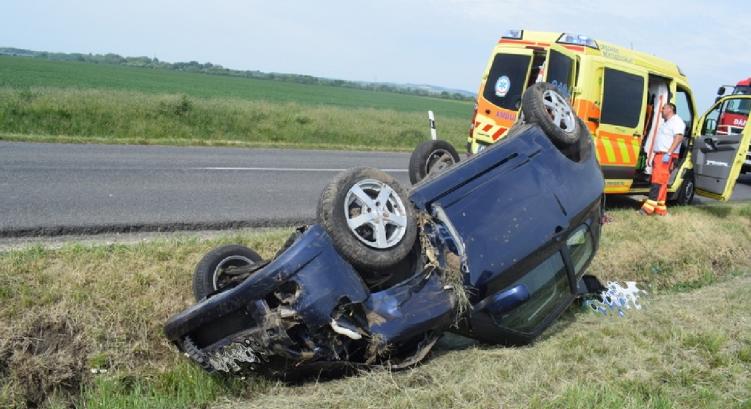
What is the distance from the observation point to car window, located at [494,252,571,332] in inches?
147

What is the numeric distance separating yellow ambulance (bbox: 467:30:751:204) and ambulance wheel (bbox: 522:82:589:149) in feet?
9.63

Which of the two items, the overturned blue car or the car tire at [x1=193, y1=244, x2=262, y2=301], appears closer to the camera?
the overturned blue car

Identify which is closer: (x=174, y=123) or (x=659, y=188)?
(x=659, y=188)

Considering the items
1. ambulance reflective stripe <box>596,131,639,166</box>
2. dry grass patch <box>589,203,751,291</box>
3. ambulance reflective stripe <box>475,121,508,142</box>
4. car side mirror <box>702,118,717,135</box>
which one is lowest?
dry grass patch <box>589,203,751,291</box>

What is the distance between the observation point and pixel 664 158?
9094mm

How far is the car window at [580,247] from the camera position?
411 centimetres

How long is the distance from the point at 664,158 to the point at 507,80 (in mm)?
2638

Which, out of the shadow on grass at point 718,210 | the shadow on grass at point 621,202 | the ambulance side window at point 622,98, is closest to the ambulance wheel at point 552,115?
the ambulance side window at point 622,98

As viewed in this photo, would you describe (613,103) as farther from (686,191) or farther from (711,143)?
(686,191)

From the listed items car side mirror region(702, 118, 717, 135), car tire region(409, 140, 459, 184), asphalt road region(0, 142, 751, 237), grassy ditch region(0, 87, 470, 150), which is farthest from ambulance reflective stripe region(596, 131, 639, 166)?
grassy ditch region(0, 87, 470, 150)

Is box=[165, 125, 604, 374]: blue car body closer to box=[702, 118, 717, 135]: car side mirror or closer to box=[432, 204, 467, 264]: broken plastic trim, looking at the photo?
box=[432, 204, 467, 264]: broken plastic trim

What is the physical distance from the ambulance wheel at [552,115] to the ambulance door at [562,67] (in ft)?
11.6

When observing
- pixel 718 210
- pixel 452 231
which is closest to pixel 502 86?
pixel 718 210

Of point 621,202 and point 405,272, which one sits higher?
point 405,272
